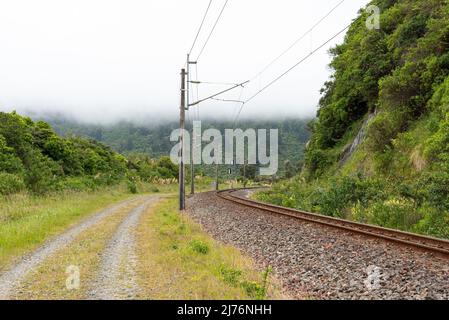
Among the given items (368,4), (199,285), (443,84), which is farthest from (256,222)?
(368,4)

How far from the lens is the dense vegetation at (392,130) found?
15.2m

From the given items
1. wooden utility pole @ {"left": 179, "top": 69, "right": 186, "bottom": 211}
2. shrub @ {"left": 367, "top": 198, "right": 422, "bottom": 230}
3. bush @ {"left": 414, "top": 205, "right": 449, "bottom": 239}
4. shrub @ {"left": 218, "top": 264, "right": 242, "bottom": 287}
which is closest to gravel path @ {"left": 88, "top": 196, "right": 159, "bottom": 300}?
shrub @ {"left": 218, "top": 264, "right": 242, "bottom": 287}

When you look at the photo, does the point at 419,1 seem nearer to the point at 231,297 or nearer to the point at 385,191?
the point at 385,191

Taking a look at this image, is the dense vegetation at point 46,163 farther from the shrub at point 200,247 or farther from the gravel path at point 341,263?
the gravel path at point 341,263

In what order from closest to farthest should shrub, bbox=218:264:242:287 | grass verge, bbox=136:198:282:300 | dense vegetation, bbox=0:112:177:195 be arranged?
1. grass verge, bbox=136:198:282:300
2. shrub, bbox=218:264:242:287
3. dense vegetation, bbox=0:112:177:195

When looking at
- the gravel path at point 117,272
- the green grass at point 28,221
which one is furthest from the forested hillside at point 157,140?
the gravel path at point 117,272

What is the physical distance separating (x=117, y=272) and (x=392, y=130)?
19989 mm

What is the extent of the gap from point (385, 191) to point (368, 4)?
1092 inches

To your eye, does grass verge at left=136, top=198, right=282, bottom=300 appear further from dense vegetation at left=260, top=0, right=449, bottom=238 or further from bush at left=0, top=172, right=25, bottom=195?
bush at left=0, top=172, right=25, bottom=195

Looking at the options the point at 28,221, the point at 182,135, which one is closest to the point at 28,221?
the point at 28,221

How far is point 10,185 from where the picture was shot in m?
28.8

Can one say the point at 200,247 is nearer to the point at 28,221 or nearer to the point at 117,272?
the point at 117,272

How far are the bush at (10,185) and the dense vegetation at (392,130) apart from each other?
55.4ft

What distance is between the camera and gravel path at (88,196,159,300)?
755cm
